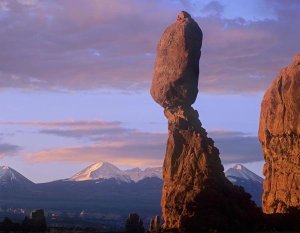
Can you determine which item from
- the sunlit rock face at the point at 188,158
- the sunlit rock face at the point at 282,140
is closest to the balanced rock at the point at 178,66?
the sunlit rock face at the point at 188,158

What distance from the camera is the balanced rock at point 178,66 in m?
49.7

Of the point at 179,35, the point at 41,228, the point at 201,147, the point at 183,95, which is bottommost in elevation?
the point at 41,228

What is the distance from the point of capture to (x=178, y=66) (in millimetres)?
49812

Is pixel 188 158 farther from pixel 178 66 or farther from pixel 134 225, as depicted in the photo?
pixel 134 225

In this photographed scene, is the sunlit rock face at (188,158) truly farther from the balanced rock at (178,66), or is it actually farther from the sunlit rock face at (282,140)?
the sunlit rock face at (282,140)

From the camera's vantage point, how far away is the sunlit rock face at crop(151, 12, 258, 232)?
144ft

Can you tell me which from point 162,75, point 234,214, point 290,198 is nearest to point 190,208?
point 234,214

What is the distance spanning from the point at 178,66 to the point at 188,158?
6.65 m

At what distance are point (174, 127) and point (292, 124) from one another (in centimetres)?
1563

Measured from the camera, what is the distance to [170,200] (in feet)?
157

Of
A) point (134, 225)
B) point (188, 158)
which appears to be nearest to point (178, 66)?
point (188, 158)

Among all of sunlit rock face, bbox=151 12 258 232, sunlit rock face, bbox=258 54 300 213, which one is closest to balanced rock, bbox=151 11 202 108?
sunlit rock face, bbox=151 12 258 232

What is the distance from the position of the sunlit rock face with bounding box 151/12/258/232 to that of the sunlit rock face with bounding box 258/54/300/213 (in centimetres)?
1313

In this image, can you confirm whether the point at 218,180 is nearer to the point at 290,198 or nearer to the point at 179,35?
the point at 179,35
